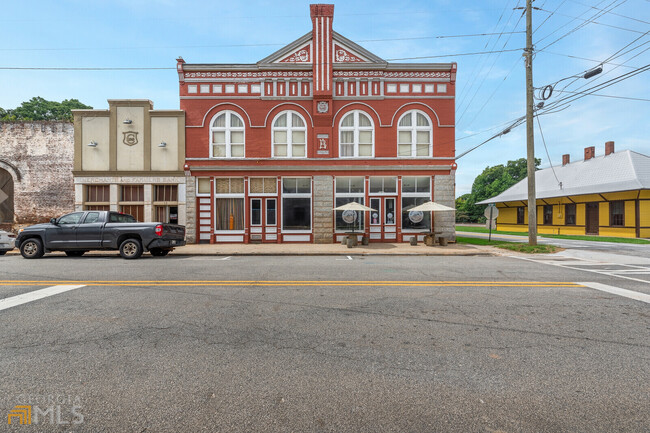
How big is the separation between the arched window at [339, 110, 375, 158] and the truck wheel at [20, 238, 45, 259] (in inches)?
573

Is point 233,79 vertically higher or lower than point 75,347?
higher

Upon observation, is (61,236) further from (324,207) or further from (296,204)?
(324,207)

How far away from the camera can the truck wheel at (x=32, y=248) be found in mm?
11383

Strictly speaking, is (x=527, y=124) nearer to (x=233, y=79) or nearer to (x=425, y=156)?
(x=425, y=156)

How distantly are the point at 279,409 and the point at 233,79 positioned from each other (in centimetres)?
1932

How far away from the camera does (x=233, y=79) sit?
1816 centimetres

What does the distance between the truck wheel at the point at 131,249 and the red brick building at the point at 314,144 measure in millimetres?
6422

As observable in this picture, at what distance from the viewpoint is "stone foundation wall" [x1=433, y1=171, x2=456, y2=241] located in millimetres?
17859

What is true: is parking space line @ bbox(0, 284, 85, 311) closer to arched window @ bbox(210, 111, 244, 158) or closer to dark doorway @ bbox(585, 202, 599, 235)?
arched window @ bbox(210, 111, 244, 158)

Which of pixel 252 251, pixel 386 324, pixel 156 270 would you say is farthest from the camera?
pixel 252 251

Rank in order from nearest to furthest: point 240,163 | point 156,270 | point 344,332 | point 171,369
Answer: point 171,369 < point 344,332 < point 156,270 < point 240,163

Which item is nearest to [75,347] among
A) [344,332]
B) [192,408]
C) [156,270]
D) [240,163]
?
[192,408]

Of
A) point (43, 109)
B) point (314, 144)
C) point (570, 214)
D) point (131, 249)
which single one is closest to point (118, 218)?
point (131, 249)

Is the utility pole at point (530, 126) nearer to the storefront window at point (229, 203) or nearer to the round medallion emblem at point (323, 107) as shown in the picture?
the round medallion emblem at point (323, 107)
